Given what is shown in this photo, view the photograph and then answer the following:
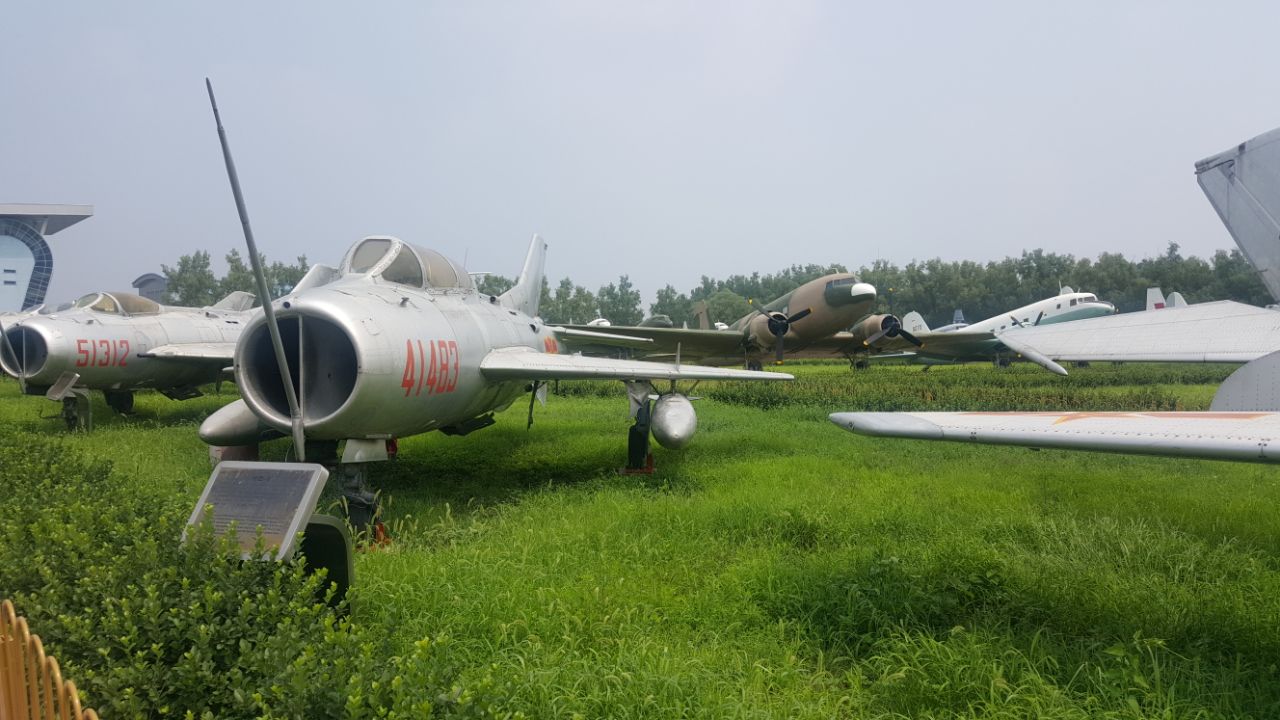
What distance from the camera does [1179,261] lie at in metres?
53.3

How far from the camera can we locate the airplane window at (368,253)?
6.19 metres

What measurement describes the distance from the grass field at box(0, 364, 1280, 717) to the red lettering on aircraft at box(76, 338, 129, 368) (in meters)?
→ 4.04

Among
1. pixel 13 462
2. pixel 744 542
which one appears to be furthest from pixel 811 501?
pixel 13 462

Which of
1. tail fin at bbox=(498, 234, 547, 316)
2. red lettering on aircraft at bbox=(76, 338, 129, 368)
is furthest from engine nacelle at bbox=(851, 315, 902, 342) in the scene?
red lettering on aircraft at bbox=(76, 338, 129, 368)

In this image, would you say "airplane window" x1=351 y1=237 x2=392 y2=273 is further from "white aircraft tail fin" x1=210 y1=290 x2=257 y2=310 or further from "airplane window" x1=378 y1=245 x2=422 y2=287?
"white aircraft tail fin" x1=210 y1=290 x2=257 y2=310

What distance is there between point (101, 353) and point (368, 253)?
25.6 ft

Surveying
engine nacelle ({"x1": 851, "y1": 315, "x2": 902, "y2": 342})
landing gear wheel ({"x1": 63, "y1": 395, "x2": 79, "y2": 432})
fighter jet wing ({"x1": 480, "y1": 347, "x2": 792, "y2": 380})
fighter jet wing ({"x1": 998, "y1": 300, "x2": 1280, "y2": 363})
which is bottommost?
landing gear wheel ({"x1": 63, "y1": 395, "x2": 79, "y2": 432})

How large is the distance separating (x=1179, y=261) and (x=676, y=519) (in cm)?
6399

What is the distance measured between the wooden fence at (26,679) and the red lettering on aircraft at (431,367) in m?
2.84

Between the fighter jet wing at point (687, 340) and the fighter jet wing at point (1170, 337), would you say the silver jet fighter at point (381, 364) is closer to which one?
the fighter jet wing at point (1170, 337)

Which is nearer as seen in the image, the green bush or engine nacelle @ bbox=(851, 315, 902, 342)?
the green bush

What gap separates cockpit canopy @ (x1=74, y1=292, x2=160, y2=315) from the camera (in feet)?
38.8

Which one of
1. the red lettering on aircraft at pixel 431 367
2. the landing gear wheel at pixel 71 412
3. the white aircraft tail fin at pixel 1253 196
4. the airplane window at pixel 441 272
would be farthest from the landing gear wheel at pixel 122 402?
the white aircraft tail fin at pixel 1253 196

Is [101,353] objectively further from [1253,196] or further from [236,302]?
[1253,196]
